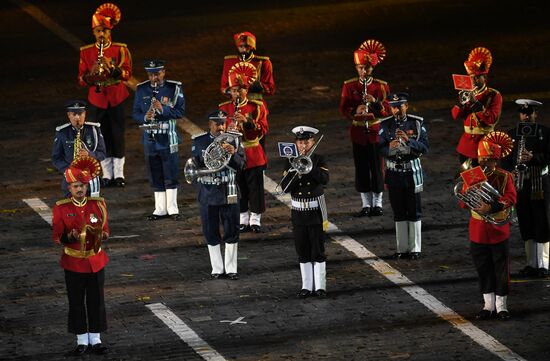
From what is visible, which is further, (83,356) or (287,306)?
(287,306)

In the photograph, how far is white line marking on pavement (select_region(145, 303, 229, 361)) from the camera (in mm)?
21805

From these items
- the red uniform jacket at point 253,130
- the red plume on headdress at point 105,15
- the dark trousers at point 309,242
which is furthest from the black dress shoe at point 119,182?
the dark trousers at point 309,242

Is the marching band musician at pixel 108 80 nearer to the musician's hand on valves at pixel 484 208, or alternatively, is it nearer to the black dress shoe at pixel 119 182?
→ the black dress shoe at pixel 119 182

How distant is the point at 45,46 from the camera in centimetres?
4053

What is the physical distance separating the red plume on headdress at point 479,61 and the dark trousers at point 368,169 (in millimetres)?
2153

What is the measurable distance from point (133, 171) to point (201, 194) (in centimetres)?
622

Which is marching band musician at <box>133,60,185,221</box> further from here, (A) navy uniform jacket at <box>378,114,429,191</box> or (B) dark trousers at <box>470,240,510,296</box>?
(B) dark trousers at <box>470,240,510,296</box>

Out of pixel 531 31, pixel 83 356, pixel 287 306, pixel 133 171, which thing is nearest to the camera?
pixel 83 356

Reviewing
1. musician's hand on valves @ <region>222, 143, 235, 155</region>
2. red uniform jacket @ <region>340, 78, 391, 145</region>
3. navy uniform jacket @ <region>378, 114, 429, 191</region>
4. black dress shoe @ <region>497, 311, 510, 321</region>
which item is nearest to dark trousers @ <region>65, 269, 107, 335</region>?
musician's hand on valves @ <region>222, 143, 235, 155</region>

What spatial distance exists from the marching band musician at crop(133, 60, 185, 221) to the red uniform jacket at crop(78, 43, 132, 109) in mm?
2030

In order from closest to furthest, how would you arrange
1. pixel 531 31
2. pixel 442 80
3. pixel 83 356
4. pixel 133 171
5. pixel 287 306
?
pixel 83 356
pixel 287 306
pixel 133 171
pixel 442 80
pixel 531 31

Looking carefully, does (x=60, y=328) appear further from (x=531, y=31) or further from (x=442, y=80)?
(x=531, y=31)

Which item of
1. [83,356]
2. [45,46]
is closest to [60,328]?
[83,356]

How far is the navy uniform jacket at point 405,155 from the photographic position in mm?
25547
